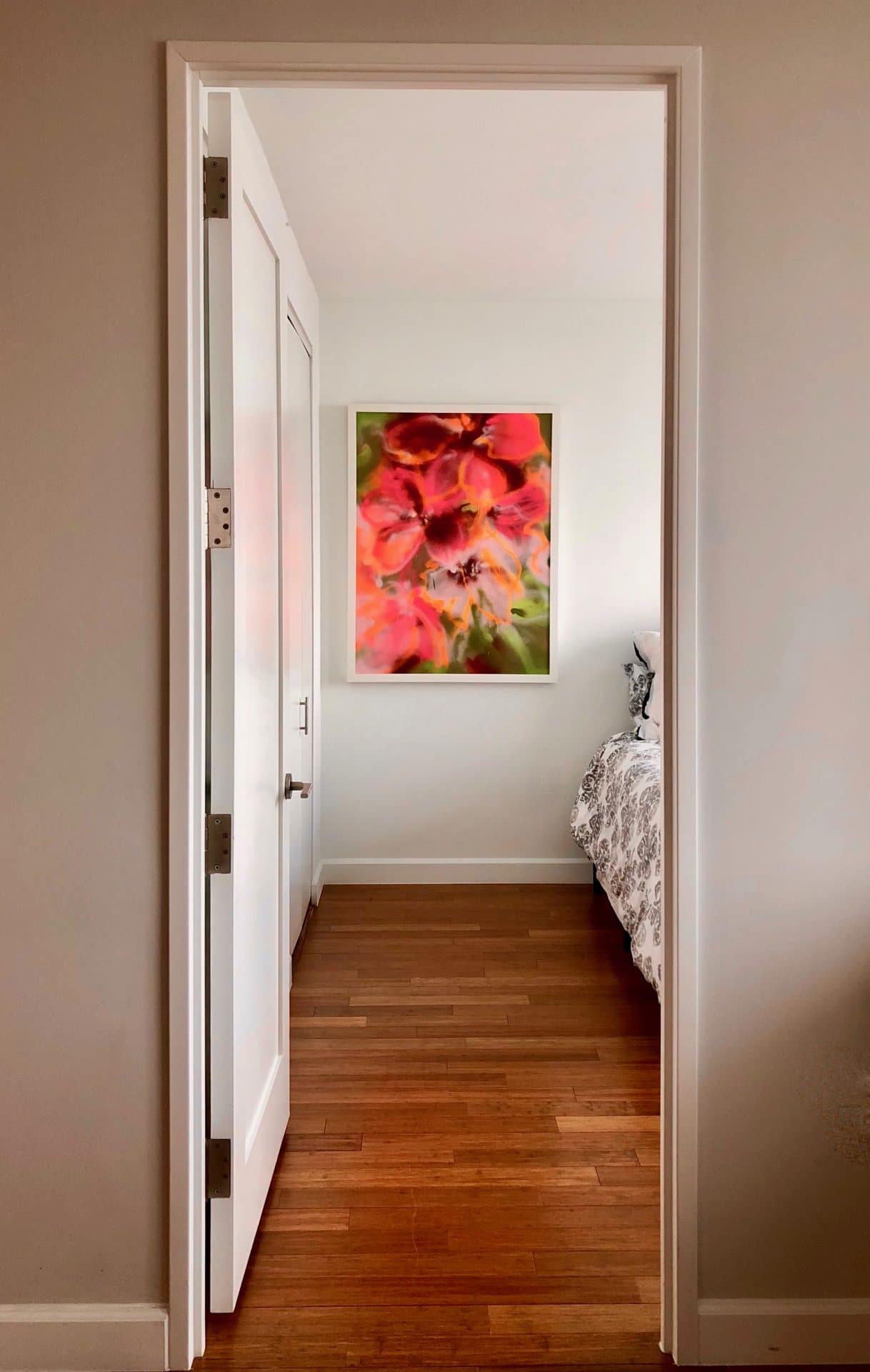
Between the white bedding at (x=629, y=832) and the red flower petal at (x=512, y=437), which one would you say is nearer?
the white bedding at (x=629, y=832)

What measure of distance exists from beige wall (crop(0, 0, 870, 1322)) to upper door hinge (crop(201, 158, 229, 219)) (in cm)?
12

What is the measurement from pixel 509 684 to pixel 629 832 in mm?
1266

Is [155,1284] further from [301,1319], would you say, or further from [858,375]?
[858,375]

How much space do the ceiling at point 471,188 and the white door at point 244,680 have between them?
0.66 meters

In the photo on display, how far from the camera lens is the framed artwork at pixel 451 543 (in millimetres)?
4406

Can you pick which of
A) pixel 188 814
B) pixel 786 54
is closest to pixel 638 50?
pixel 786 54

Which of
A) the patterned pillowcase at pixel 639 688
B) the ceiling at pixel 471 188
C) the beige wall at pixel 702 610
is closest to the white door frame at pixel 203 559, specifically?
the beige wall at pixel 702 610

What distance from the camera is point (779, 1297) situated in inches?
67.2

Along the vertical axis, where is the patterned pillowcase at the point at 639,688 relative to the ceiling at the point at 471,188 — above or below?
below

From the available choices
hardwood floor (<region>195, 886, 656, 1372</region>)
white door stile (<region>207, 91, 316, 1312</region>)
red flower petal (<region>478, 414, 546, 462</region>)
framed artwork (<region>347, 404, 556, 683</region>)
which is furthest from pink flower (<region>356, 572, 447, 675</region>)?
white door stile (<region>207, 91, 316, 1312</region>)

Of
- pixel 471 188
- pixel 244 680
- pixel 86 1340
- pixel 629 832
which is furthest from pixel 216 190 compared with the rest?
pixel 629 832

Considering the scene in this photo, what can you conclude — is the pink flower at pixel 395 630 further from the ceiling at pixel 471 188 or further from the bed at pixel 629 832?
the ceiling at pixel 471 188

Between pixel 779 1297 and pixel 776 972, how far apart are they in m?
0.57

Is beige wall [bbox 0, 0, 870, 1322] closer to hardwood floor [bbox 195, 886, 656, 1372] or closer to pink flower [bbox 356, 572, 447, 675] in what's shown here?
hardwood floor [bbox 195, 886, 656, 1372]
